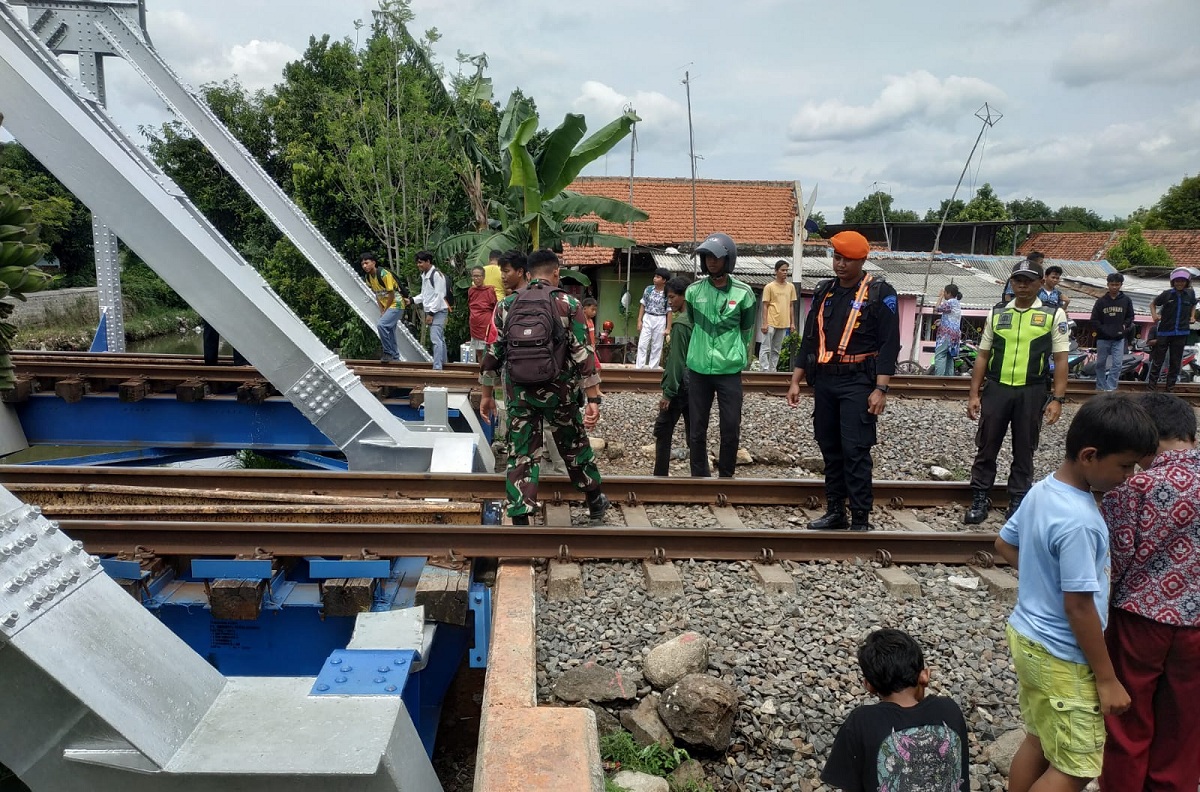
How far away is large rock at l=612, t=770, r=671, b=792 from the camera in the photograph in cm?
288

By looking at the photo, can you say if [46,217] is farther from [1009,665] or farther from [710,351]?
[1009,665]

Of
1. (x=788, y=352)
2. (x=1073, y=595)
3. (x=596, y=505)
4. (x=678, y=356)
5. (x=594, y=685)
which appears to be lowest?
(x=594, y=685)

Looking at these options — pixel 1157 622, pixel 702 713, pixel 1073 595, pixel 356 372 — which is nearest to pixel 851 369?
pixel 702 713

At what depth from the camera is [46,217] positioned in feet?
81.4

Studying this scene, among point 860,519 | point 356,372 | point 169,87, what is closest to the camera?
point 860,519

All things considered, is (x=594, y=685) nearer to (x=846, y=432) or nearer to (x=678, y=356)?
(x=846, y=432)

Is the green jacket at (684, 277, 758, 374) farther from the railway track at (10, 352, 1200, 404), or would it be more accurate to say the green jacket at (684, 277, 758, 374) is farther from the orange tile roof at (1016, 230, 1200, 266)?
the orange tile roof at (1016, 230, 1200, 266)

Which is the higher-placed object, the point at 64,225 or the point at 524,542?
the point at 64,225

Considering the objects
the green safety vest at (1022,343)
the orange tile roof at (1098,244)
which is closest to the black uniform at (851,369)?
the green safety vest at (1022,343)

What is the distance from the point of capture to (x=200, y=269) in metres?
5.66

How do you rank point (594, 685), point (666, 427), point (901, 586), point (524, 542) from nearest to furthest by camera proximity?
point (594, 685) → point (901, 586) → point (524, 542) → point (666, 427)

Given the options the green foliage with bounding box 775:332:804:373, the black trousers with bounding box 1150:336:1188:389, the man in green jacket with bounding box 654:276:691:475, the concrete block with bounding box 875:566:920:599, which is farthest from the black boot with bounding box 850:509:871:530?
the black trousers with bounding box 1150:336:1188:389

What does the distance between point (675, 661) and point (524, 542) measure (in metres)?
1.47

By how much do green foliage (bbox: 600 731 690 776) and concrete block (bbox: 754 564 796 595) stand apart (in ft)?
4.66
